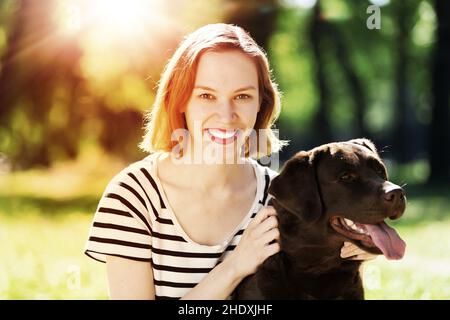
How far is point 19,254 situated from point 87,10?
684cm

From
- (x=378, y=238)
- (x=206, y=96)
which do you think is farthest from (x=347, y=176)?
(x=206, y=96)

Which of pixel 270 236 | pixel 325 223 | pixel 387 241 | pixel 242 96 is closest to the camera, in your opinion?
pixel 387 241

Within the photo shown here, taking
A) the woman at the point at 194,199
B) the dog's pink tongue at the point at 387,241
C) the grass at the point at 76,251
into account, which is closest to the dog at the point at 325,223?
the dog's pink tongue at the point at 387,241

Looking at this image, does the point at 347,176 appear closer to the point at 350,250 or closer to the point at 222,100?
the point at 350,250

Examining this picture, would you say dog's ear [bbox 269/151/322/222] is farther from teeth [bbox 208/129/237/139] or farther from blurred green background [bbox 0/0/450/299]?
blurred green background [bbox 0/0/450/299]

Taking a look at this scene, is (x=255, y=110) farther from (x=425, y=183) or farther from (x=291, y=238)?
(x=425, y=183)

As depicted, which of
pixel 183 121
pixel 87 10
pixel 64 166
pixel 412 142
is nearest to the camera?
pixel 183 121

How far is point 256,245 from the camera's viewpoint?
339cm

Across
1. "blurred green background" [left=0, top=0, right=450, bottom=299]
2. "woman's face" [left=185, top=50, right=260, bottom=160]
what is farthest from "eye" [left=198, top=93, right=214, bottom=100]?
"blurred green background" [left=0, top=0, right=450, bottom=299]

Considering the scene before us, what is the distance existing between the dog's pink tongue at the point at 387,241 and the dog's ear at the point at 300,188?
10.4 inches

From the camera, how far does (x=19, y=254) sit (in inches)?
297

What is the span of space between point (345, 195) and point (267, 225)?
44cm

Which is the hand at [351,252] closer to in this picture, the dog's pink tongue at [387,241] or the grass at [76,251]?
the dog's pink tongue at [387,241]
